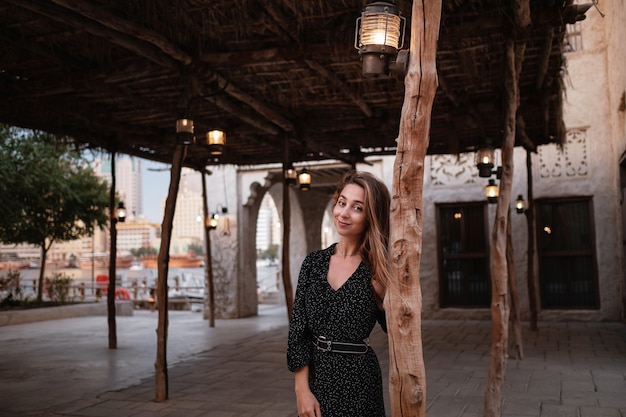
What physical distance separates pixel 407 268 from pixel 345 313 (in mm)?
338

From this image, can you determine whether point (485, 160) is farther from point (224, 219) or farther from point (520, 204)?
point (224, 219)

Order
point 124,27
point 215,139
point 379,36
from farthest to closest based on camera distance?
point 215,139 < point 124,27 < point 379,36

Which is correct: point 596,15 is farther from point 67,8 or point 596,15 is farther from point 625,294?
point 67,8

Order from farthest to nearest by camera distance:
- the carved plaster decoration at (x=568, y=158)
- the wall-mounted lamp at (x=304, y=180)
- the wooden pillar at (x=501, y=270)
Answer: the carved plaster decoration at (x=568, y=158) < the wall-mounted lamp at (x=304, y=180) < the wooden pillar at (x=501, y=270)

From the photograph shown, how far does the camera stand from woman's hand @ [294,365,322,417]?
7.70ft

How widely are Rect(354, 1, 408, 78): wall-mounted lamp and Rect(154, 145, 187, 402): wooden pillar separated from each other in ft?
11.4

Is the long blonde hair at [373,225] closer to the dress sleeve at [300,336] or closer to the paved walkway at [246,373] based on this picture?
the dress sleeve at [300,336]

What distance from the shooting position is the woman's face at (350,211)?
7.89ft

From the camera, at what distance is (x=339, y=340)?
237 cm

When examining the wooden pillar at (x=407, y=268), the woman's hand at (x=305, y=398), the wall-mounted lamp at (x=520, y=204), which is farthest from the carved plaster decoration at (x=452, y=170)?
the woman's hand at (x=305, y=398)

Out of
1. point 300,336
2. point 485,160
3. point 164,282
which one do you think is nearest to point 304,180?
point 485,160

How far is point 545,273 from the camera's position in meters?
12.3

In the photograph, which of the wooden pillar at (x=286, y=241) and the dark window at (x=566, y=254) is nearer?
the wooden pillar at (x=286, y=241)

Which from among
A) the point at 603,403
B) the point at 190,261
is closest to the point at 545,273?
the point at 603,403
